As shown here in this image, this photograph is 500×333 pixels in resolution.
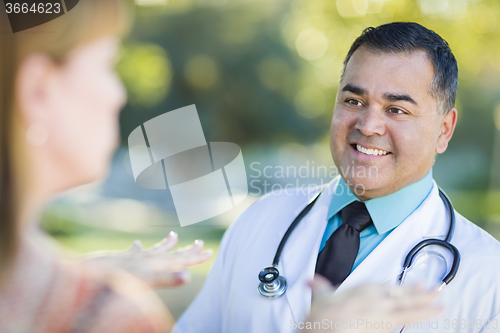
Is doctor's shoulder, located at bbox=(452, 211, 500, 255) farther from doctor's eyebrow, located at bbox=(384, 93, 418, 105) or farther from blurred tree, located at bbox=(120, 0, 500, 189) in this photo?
blurred tree, located at bbox=(120, 0, 500, 189)

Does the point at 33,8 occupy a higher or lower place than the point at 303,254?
higher

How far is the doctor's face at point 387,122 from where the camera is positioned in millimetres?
1068

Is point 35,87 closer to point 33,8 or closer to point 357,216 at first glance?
point 33,8

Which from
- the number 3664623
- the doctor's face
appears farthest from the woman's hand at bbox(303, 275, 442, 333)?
the number 3664623

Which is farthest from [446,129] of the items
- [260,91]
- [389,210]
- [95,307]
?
[260,91]

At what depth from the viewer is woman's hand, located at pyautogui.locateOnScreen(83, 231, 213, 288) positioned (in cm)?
68

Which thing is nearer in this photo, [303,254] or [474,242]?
[474,242]

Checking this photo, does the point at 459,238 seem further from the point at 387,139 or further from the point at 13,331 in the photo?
the point at 13,331

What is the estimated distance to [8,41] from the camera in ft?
1.44

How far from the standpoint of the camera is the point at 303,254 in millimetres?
1178

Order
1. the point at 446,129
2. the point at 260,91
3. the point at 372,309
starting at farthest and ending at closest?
the point at 260,91, the point at 446,129, the point at 372,309

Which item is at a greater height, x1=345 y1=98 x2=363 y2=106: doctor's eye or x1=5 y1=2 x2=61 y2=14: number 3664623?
x1=5 y1=2 x2=61 y2=14: number 3664623

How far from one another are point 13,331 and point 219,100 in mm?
5216

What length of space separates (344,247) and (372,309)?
388mm
